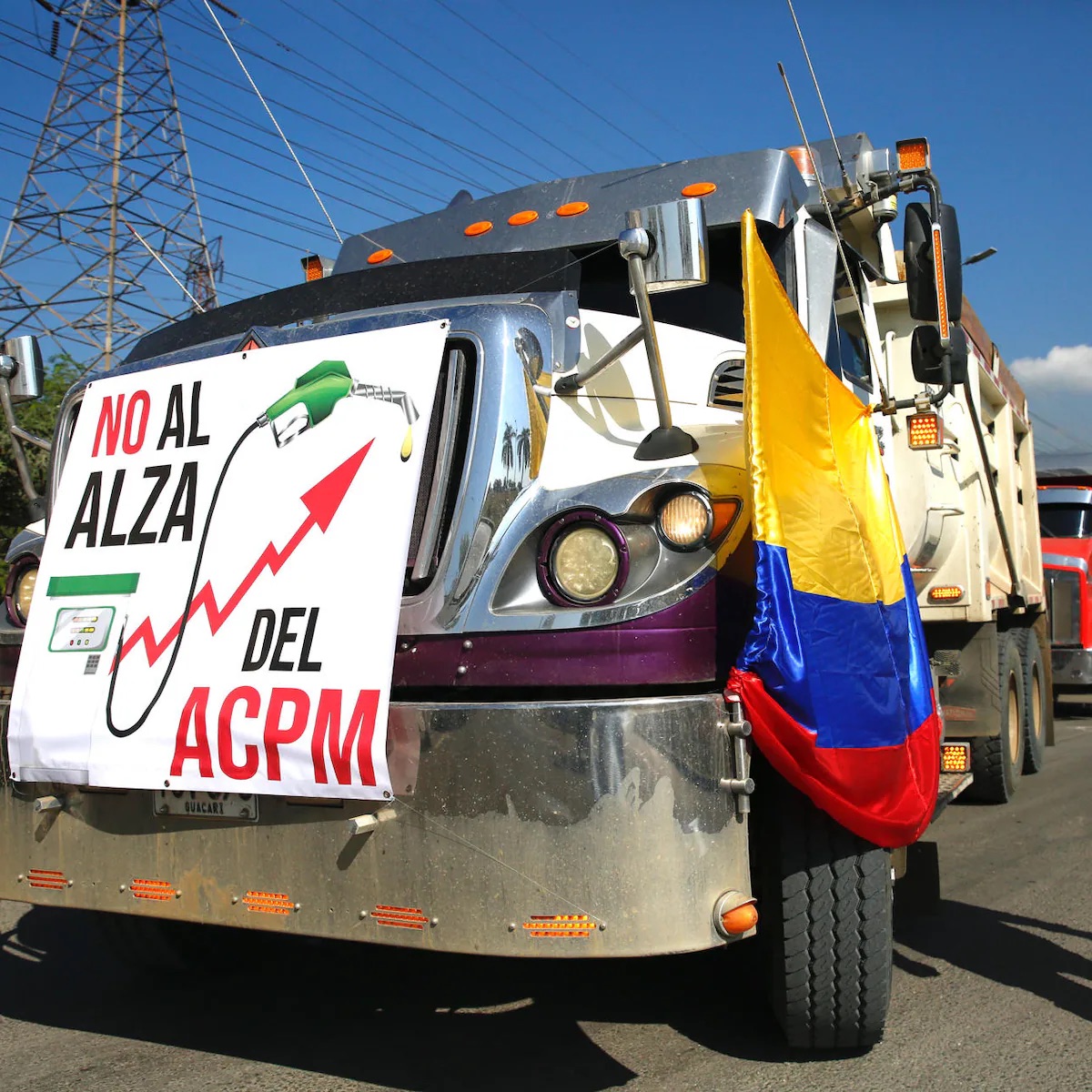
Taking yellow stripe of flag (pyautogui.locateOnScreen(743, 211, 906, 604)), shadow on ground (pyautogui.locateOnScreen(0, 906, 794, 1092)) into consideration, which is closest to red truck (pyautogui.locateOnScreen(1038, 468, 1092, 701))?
shadow on ground (pyautogui.locateOnScreen(0, 906, 794, 1092))

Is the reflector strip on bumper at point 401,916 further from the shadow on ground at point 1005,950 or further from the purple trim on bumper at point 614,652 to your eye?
the shadow on ground at point 1005,950

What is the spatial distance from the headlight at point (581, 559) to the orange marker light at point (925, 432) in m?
1.92

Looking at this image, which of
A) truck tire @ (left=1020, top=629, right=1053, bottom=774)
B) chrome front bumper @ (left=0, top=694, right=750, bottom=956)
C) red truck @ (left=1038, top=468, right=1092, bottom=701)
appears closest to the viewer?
chrome front bumper @ (left=0, top=694, right=750, bottom=956)

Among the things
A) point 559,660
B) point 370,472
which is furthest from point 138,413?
point 559,660

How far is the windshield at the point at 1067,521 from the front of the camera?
13688mm

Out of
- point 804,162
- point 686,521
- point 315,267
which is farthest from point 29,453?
point 686,521

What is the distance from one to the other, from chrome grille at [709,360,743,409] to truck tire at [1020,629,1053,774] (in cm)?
498

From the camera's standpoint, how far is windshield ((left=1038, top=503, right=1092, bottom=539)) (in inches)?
539

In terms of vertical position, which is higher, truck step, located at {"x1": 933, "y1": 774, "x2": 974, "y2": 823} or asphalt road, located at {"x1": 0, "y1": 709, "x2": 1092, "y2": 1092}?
truck step, located at {"x1": 933, "y1": 774, "x2": 974, "y2": 823}

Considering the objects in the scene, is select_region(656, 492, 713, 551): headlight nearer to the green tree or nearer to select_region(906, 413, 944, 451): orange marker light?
select_region(906, 413, 944, 451): orange marker light

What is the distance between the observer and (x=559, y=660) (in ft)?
9.73

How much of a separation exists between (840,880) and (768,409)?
1.27 m

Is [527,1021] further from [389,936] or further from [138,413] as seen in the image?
[138,413]

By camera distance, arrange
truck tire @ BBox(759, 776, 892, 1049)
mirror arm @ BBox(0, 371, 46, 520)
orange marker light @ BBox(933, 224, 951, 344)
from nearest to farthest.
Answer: truck tire @ BBox(759, 776, 892, 1049)
orange marker light @ BBox(933, 224, 951, 344)
mirror arm @ BBox(0, 371, 46, 520)
